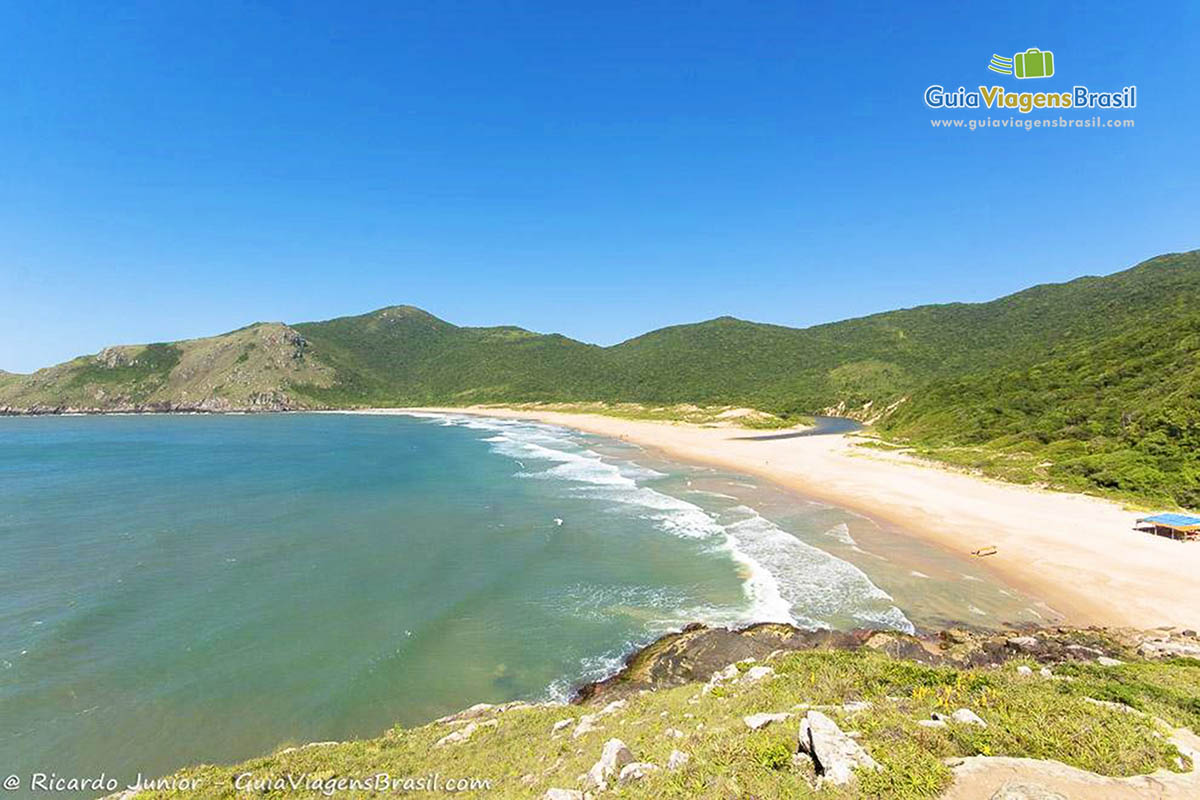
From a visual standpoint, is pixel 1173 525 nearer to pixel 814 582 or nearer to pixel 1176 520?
pixel 1176 520

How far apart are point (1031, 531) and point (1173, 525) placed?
17.6ft

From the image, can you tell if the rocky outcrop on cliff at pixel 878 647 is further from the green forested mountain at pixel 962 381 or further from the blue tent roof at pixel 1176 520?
the green forested mountain at pixel 962 381

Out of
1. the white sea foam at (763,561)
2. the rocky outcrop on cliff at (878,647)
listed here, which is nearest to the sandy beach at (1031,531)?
the rocky outcrop on cliff at (878,647)

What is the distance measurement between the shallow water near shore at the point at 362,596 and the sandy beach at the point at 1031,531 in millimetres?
2245

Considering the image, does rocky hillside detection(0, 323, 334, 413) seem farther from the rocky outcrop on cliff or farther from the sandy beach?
the rocky outcrop on cliff

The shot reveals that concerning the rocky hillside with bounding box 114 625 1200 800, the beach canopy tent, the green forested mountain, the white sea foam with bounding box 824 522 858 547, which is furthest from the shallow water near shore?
the green forested mountain

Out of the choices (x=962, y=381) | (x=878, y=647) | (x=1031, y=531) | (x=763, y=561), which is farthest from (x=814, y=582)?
(x=962, y=381)

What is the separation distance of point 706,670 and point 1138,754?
951cm

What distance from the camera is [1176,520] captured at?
79.5 feet

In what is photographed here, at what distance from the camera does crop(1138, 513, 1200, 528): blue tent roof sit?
23594 millimetres

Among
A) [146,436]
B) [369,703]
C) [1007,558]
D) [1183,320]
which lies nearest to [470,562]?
[369,703]

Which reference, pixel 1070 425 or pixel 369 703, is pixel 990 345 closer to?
Result: pixel 1070 425

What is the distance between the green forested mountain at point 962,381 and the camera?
3606 cm

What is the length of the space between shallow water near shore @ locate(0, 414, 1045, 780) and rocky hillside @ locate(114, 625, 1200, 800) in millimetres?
2809
